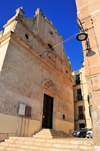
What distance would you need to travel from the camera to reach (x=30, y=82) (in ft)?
35.9

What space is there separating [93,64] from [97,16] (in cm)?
293

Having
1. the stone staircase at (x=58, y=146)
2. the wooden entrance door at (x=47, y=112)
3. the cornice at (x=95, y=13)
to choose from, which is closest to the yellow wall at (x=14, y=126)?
the stone staircase at (x=58, y=146)

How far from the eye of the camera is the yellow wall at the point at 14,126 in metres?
7.86

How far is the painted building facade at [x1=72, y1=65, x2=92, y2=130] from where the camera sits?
17.2 metres

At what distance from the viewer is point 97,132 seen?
4203mm

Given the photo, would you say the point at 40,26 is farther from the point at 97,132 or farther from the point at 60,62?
the point at 97,132

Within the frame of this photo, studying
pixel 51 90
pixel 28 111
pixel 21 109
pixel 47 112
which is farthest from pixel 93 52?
pixel 47 112

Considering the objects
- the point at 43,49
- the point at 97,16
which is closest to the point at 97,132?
the point at 97,16

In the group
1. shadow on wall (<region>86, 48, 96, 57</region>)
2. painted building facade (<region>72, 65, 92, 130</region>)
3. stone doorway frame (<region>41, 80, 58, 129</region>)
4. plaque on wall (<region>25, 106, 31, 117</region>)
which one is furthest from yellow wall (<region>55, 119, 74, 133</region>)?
shadow on wall (<region>86, 48, 96, 57</region>)

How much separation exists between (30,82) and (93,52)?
6744 millimetres

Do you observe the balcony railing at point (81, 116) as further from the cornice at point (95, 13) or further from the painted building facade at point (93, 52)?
the cornice at point (95, 13)

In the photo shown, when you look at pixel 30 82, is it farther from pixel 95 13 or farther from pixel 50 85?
pixel 95 13

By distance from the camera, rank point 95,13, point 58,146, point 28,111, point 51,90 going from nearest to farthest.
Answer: point 58,146
point 95,13
point 28,111
point 51,90

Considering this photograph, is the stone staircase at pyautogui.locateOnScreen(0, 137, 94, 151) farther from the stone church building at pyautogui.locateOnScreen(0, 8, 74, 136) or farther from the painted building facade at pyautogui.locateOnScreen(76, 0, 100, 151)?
the stone church building at pyautogui.locateOnScreen(0, 8, 74, 136)
